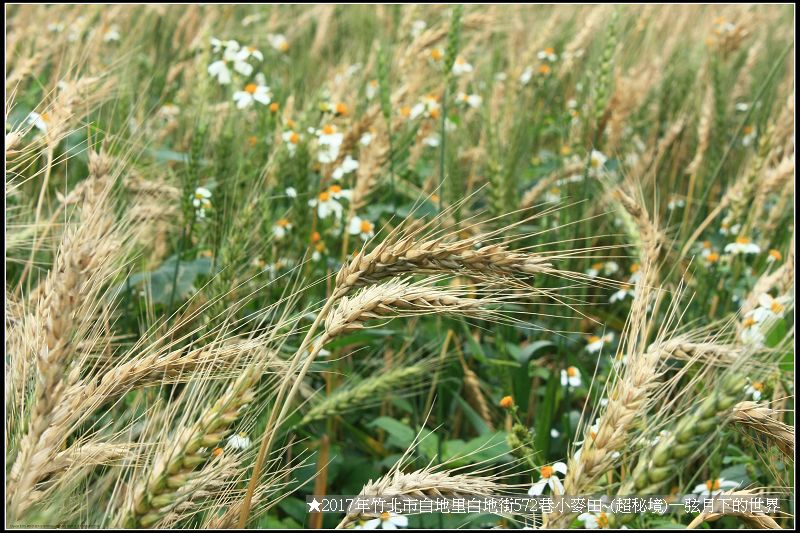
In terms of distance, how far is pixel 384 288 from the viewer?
4.09 feet

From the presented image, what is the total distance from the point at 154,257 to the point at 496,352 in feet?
3.74

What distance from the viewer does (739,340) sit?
1.78 m

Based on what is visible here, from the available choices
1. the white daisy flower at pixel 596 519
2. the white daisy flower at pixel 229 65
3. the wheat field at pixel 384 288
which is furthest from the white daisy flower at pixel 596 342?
the white daisy flower at pixel 229 65

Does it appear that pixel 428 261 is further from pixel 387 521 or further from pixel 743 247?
pixel 743 247

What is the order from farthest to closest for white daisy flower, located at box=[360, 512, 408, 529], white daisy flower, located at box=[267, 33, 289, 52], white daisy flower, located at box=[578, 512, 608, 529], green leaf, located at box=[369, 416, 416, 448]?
white daisy flower, located at box=[267, 33, 289, 52] → green leaf, located at box=[369, 416, 416, 448] → white daisy flower, located at box=[360, 512, 408, 529] → white daisy flower, located at box=[578, 512, 608, 529]

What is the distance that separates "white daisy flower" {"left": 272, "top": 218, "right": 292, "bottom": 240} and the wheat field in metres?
0.01

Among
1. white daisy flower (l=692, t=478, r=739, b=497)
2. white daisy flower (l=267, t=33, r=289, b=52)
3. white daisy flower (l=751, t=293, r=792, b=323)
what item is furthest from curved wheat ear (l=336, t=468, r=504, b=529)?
white daisy flower (l=267, t=33, r=289, b=52)

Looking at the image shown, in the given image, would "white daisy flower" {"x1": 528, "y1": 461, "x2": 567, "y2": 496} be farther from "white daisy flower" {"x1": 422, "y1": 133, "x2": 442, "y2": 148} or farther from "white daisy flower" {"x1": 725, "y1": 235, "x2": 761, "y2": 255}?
"white daisy flower" {"x1": 422, "y1": 133, "x2": 442, "y2": 148}

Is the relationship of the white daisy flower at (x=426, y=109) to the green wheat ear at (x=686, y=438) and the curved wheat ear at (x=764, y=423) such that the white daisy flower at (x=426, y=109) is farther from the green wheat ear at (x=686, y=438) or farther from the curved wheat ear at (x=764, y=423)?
the green wheat ear at (x=686, y=438)

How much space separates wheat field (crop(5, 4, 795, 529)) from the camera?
1.19 metres

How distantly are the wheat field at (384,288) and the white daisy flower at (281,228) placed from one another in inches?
0.5

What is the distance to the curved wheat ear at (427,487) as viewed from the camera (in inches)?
48.8

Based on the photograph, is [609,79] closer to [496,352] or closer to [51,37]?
[496,352]

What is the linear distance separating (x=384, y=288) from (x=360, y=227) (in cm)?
139
